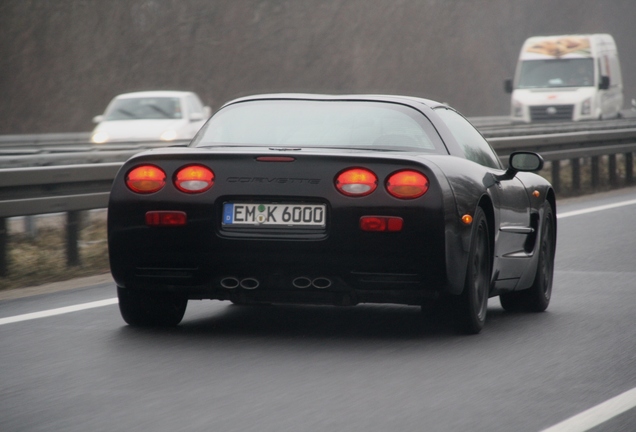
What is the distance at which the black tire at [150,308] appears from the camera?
7.35m

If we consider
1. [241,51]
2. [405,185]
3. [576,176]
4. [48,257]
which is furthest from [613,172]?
[241,51]

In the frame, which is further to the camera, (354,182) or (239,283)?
(239,283)

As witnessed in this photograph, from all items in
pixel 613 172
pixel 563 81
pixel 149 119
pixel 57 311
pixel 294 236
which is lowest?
pixel 563 81

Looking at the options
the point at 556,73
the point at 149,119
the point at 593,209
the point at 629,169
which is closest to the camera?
the point at 593,209

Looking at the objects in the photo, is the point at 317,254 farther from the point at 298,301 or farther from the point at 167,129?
the point at 167,129

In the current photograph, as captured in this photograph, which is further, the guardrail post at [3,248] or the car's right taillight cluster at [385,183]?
the guardrail post at [3,248]

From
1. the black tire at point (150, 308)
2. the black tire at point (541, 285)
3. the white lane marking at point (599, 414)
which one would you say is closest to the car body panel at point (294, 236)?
the black tire at point (150, 308)

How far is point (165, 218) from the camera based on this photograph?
271 inches

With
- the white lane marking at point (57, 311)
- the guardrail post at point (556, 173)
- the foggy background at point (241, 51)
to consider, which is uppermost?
the white lane marking at point (57, 311)

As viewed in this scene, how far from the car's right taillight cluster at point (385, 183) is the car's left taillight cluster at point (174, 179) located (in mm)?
670

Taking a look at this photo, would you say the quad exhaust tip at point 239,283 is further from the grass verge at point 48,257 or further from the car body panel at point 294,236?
the grass verge at point 48,257

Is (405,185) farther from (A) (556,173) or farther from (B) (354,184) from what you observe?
(A) (556,173)

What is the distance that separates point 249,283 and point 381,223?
2.43 ft

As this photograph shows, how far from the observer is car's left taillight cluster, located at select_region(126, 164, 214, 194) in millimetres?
6812
